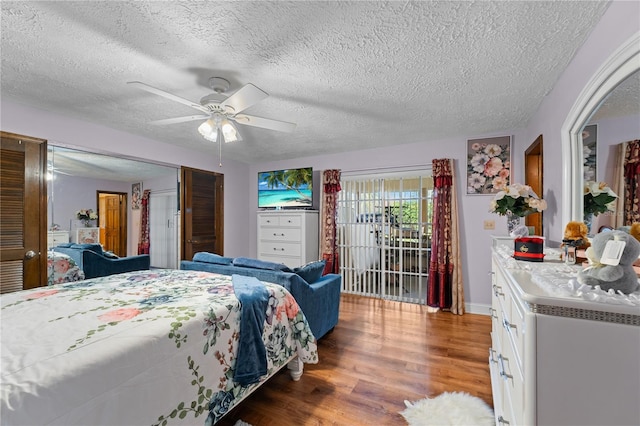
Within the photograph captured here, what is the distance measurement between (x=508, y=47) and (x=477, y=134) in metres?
1.95

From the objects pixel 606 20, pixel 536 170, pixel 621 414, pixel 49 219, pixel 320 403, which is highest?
pixel 606 20

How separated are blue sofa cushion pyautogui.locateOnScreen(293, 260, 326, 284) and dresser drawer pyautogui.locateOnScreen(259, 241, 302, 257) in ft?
4.98

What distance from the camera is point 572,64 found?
5.50 ft

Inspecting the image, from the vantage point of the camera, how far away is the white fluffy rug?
1560mm

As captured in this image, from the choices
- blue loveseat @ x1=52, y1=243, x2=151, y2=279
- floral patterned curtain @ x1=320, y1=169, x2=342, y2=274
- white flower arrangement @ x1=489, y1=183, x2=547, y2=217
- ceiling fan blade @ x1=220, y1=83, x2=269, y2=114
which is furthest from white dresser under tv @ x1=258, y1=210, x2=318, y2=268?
white flower arrangement @ x1=489, y1=183, x2=547, y2=217

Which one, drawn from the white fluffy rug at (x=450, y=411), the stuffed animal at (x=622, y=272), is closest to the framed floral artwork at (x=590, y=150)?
the stuffed animal at (x=622, y=272)

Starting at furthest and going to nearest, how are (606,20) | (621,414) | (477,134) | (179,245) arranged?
1. (179,245)
2. (477,134)
3. (606,20)
4. (621,414)

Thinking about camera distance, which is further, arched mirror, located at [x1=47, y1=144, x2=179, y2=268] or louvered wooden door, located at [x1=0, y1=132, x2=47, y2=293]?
arched mirror, located at [x1=47, y1=144, x2=179, y2=268]

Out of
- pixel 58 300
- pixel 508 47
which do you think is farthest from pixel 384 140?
pixel 58 300

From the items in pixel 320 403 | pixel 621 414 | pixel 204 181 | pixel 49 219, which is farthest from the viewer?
pixel 204 181

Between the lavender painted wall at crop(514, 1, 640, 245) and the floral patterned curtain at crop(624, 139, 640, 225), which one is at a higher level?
the lavender painted wall at crop(514, 1, 640, 245)

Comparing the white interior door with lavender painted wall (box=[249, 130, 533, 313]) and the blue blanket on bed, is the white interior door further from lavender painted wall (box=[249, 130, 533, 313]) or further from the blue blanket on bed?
Result: lavender painted wall (box=[249, 130, 533, 313])

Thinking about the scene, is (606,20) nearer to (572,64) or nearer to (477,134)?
(572,64)

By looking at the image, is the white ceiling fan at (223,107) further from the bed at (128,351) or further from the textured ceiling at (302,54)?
the bed at (128,351)
